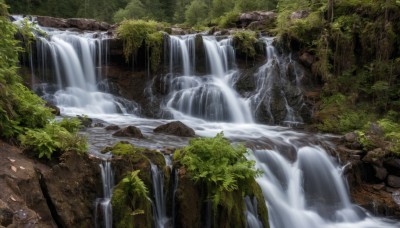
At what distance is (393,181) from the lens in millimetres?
10477

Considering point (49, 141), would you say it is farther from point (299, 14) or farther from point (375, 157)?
point (299, 14)

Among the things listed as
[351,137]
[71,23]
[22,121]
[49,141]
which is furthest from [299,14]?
[49,141]

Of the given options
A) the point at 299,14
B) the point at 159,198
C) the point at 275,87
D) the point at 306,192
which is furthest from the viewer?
the point at 299,14

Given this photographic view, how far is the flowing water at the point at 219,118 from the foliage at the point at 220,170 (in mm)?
619

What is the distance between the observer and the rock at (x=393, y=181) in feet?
34.1

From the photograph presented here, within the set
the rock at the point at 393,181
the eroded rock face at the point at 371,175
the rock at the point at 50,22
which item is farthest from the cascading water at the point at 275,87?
the rock at the point at 50,22

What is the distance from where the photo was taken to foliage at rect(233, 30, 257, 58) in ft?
58.7

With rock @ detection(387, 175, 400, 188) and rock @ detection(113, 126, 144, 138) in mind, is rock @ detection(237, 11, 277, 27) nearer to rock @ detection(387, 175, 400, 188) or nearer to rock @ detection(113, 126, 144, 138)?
rock @ detection(387, 175, 400, 188)

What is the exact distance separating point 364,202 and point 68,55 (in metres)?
13.1

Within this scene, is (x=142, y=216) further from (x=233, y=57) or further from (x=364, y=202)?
(x=233, y=57)

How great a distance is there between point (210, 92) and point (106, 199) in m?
10.4

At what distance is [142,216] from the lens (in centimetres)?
594

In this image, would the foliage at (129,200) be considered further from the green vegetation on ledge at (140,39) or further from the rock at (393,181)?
the green vegetation on ledge at (140,39)

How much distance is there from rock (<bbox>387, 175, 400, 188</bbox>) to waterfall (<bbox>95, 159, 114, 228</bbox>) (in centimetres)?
820
